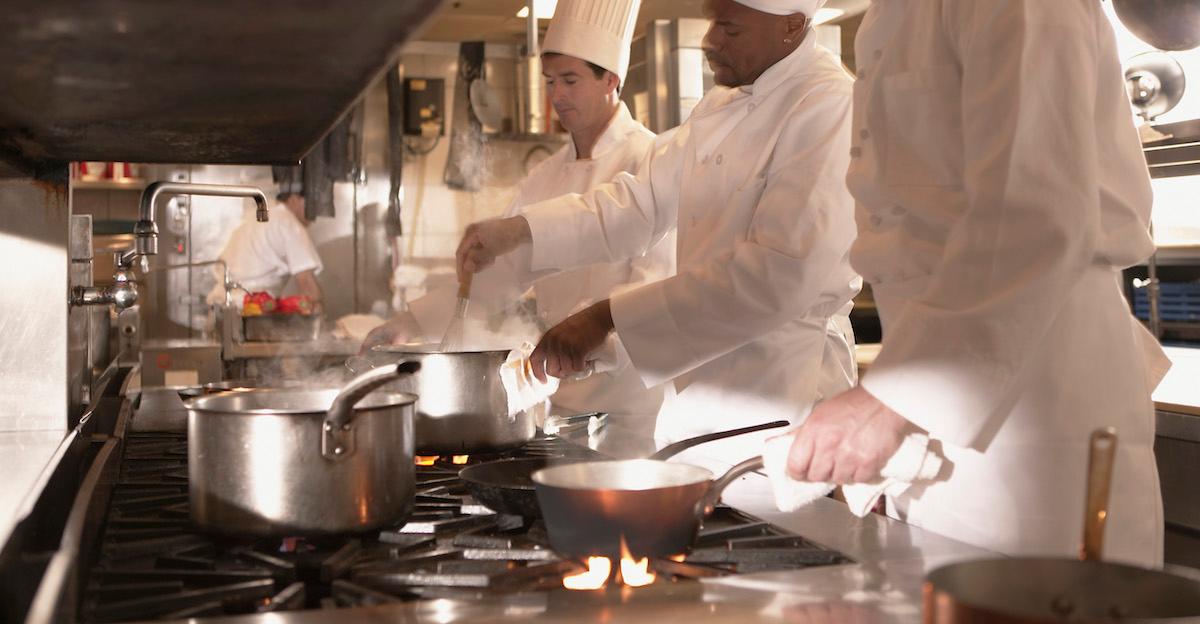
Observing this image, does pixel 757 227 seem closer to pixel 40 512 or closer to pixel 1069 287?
pixel 1069 287

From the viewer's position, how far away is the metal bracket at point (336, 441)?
1134 millimetres

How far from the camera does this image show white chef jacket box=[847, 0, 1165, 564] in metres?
1.21

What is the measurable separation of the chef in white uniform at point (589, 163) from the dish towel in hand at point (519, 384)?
0.77 metres

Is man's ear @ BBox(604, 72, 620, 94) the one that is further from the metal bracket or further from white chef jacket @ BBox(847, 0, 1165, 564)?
the metal bracket

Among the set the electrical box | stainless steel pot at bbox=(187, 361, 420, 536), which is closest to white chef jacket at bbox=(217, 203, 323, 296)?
the electrical box

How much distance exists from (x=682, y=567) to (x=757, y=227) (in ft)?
3.78

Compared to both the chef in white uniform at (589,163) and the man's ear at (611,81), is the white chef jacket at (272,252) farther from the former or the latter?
the man's ear at (611,81)

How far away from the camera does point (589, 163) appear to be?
3.09 m

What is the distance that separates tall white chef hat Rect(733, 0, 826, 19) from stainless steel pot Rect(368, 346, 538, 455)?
2.76 ft

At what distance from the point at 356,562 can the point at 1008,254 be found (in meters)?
0.78

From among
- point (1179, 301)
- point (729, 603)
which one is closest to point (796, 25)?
point (729, 603)

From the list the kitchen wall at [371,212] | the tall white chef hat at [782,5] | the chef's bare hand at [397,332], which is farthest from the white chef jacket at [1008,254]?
the kitchen wall at [371,212]

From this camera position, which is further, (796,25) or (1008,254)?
(796,25)

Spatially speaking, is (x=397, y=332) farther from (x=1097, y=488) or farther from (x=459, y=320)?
(x=1097, y=488)
